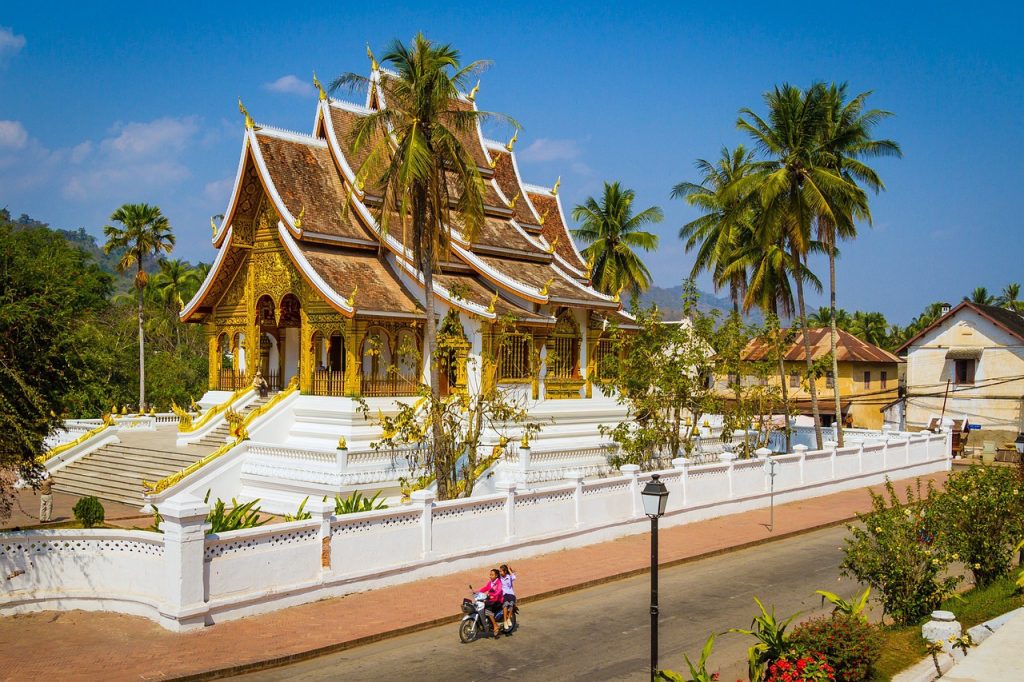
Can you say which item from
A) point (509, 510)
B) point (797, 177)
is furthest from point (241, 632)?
point (797, 177)

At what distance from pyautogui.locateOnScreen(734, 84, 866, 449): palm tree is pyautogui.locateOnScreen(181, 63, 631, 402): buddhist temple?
19.2ft

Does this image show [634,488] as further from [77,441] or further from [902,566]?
[77,441]

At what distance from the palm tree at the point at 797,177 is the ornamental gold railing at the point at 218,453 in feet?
50.1

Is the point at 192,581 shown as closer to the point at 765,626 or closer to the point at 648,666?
the point at 648,666

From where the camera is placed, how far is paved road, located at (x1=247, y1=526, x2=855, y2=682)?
10453 millimetres

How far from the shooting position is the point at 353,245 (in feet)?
82.7

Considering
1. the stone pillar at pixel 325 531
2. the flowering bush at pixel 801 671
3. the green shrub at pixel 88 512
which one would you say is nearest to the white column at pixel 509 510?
the stone pillar at pixel 325 531

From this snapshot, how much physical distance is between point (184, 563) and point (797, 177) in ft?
73.0

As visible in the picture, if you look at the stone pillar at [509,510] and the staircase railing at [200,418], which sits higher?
the staircase railing at [200,418]

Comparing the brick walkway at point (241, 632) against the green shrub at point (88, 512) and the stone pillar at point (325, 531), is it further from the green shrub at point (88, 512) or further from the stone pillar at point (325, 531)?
the green shrub at point (88, 512)

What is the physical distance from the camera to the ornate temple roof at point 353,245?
77.9 ft

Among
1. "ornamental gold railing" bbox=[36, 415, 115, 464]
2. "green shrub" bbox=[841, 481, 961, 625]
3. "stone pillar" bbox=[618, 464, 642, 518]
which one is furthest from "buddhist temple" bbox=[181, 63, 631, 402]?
"green shrub" bbox=[841, 481, 961, 625]

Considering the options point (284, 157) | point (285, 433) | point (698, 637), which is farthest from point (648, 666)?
point (284, 157)

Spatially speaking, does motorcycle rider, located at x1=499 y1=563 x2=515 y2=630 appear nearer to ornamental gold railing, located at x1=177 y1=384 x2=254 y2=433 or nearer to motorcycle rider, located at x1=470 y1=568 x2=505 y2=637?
motorcycle rider, located at x1=470 y1=568 x2=505 y2=637
